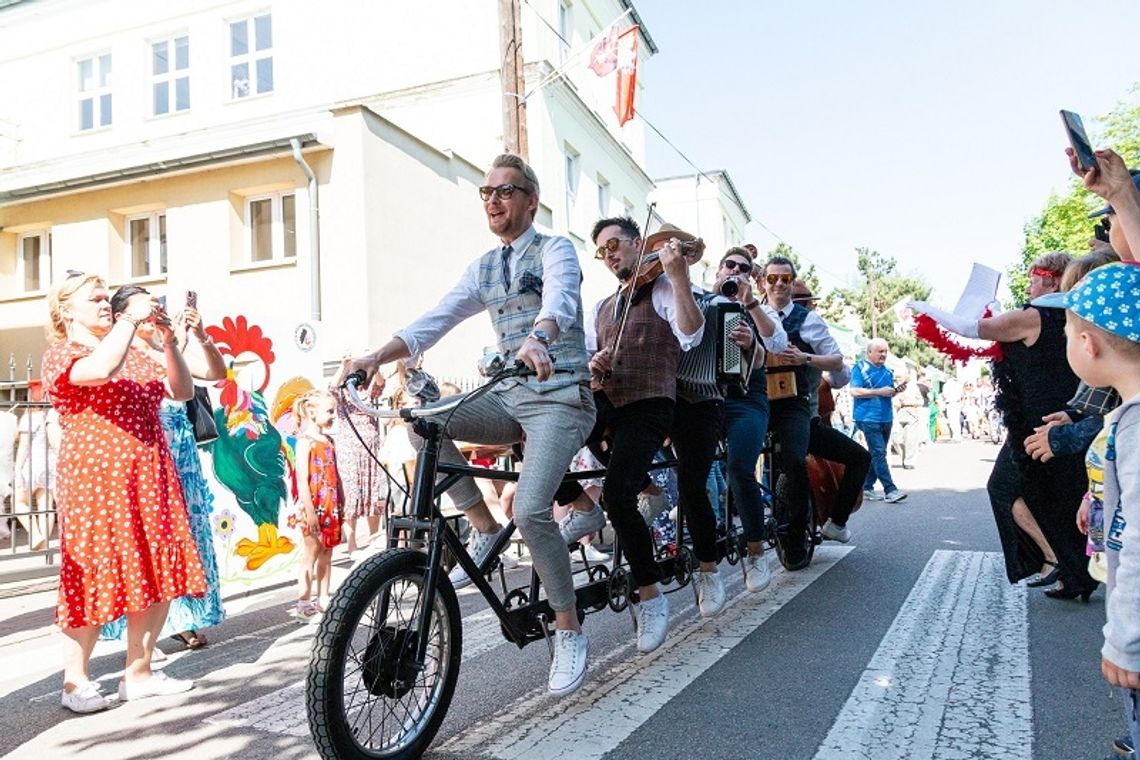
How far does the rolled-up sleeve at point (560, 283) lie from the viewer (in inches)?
136

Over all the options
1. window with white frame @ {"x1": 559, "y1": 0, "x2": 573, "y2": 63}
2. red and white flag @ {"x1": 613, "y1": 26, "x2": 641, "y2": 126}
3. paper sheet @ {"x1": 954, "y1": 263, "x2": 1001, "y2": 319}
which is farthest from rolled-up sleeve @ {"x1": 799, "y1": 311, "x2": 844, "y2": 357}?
window with white frame @ {"x1": 559, "y1": 0, "x2": 573, "y2": 63}

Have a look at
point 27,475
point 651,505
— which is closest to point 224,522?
point 27,475

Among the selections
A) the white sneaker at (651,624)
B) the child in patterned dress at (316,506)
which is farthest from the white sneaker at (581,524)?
the child in patterned dress at (316,506)

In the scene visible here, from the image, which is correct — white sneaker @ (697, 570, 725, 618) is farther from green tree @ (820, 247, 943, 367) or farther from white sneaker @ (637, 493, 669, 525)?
green tree @ (820, 247, 943, 367)

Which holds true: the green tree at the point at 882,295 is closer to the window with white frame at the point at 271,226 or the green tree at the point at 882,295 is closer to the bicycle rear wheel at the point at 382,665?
the window with white frame at the point at 271,226

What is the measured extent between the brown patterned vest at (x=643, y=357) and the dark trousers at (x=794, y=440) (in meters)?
1.85

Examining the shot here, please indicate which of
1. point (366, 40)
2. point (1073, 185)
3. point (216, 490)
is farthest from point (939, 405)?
point (216, 490)

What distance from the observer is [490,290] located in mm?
3922

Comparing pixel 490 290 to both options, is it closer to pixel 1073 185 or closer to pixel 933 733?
pixel 933 733

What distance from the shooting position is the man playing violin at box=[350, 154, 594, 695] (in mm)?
3539

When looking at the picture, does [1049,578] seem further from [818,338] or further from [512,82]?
[512,82]

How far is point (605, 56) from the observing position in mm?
15977

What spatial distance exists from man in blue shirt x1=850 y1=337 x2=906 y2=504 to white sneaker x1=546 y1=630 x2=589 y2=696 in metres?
Answer: 8.63

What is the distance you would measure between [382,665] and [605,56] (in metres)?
14.5
